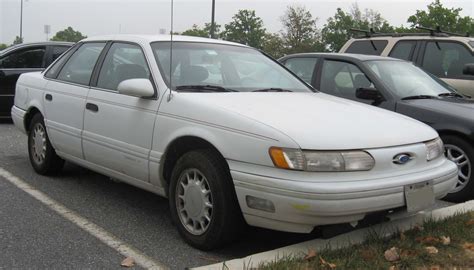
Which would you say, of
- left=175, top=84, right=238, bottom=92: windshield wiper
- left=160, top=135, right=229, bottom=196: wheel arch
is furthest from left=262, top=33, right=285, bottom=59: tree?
left=160, top=135, right=229, bottom=196: wheel arch

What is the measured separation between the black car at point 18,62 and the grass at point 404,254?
797 cm

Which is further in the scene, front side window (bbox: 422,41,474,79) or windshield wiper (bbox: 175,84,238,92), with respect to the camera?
front side window (bbox: 422,41,474,79)

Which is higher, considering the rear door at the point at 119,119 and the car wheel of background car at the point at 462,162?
the rear door at the point at 119,119

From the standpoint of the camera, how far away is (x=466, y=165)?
17.4 ft

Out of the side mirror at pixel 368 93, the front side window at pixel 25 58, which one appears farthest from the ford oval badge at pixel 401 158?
the front side window at pixel 25 58

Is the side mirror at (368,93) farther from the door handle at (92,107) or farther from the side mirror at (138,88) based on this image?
the door handle at (92,107)

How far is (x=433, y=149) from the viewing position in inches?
153

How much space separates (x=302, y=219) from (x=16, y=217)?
248cm

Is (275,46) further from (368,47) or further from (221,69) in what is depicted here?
(221,69)

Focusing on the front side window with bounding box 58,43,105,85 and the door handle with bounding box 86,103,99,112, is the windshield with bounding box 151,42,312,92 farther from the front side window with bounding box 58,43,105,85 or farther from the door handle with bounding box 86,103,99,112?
the front side window with bounding box 58,43,105,85

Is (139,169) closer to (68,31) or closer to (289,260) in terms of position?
(289,260)

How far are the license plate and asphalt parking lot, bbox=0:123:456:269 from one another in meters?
0.85

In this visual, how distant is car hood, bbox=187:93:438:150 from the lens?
3.35m

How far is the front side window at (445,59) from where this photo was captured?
809 cm
